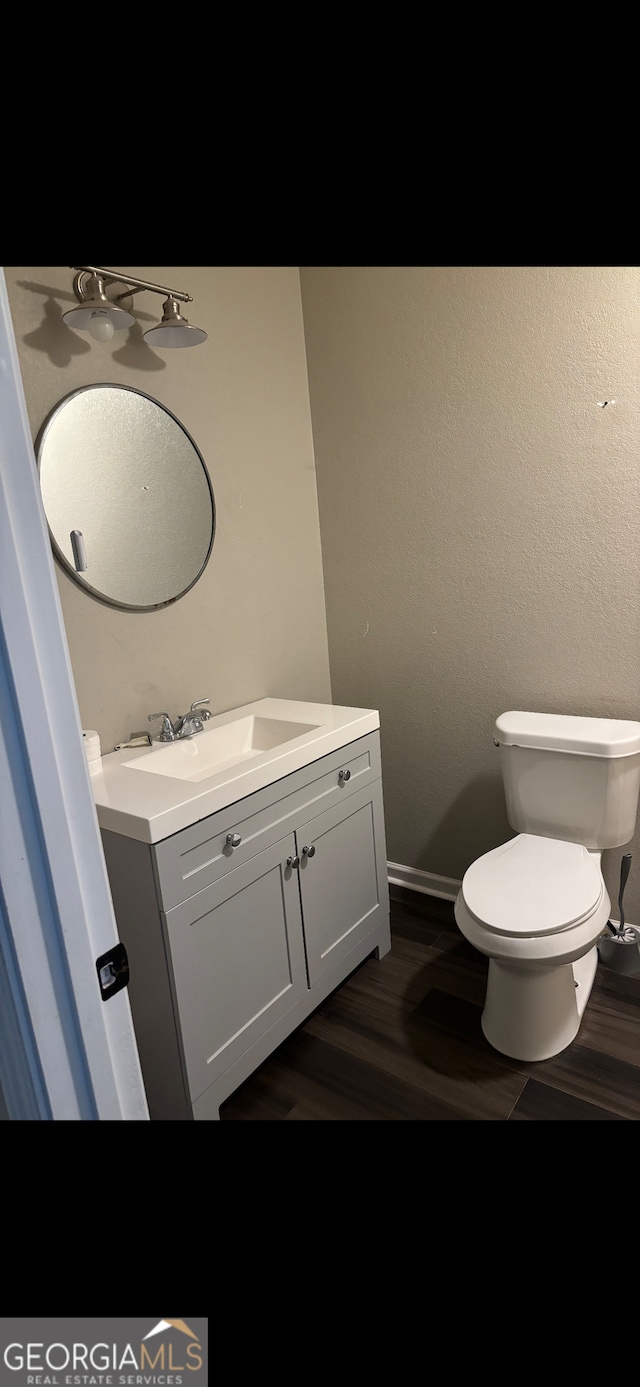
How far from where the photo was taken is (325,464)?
94.9 inches

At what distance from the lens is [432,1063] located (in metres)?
1.69

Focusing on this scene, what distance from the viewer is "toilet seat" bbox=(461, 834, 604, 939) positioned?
4.99 ft

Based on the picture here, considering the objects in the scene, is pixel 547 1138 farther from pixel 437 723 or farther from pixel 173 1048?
pixel 437 723

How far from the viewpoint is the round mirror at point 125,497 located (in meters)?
1.62

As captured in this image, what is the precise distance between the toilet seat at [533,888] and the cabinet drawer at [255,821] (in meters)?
0.43

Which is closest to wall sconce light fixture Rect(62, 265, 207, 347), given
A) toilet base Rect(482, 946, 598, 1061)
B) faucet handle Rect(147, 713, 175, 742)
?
faucet handle Rect(147, 713, 175, 742)

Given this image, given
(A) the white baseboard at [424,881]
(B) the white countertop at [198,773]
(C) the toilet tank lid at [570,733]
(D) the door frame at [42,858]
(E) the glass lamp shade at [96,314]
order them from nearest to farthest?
(D) the door frame at [42,858] → (B) the white countertop at [198,773] → (E) the glass lamp shade at [96,314] → (C) the toilet tank lid at [570,733] → (A) the white baseboard at [424,881]

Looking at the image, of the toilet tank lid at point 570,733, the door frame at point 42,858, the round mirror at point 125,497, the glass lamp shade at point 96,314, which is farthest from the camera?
the toilet tank lid at point 570,733

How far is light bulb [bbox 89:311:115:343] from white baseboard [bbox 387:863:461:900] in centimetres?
196

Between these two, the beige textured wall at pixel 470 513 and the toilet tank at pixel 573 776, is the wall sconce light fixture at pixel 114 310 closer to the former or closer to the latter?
the beige textured wall at pixel 470 513

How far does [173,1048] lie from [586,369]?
195 centimetres

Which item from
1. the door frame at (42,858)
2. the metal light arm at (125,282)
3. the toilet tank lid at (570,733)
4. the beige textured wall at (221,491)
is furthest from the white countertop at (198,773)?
the metal light arm at (125,282)

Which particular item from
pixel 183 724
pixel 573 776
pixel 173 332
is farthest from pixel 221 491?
pixel 573 776

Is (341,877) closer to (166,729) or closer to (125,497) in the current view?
(166,729)
